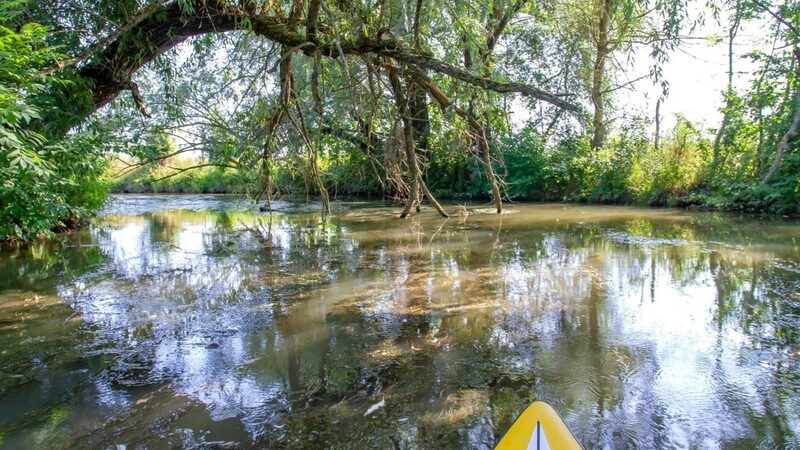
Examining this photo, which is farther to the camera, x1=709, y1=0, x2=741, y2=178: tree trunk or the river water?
x1=709, y1=0, x2=741, y2=178: tree trunk

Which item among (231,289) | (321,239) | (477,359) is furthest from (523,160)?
(477,359)

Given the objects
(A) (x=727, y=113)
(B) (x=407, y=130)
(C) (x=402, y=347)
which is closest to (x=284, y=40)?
(B) (x=407, y=130)

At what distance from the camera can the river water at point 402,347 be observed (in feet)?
8.10

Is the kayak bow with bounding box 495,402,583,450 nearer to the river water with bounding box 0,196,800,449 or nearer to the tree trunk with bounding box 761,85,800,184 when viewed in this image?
the river water with bounding box 0,196,800,449

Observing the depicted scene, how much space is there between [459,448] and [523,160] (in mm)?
16542

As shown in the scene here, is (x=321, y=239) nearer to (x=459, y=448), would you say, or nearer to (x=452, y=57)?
(x=452, y=57)

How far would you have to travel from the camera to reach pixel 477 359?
3258 mm

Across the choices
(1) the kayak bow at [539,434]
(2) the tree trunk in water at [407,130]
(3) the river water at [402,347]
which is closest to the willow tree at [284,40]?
(2) the tree trunk in water at [407,130]

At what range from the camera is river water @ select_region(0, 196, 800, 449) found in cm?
247

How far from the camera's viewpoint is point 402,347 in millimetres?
3520

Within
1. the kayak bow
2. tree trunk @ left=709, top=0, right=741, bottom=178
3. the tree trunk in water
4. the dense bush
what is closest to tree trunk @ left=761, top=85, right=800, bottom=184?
tree trunk @ left=709, top=0, right=741, bottom=178

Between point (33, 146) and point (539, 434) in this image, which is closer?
point (539, 434)

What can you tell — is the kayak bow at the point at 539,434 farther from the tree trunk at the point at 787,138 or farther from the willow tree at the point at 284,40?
the tree trunk at the point at 787,138

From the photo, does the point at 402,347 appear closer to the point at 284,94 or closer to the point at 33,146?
the point at 284,94
